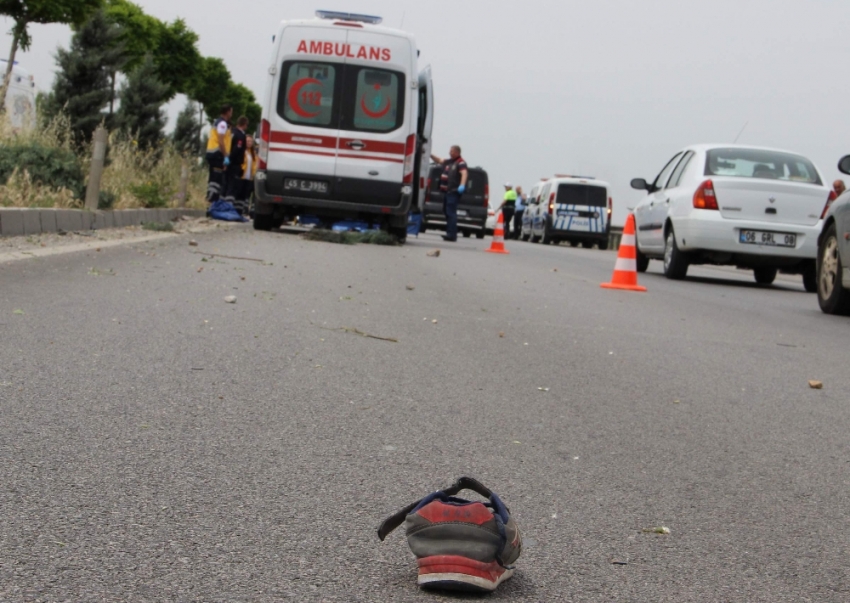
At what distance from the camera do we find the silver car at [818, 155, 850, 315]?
10.5m

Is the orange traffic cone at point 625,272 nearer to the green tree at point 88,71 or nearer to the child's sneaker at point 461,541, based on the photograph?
the child's sneaker at point 461,541

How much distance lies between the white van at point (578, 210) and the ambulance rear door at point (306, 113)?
50.8 ft

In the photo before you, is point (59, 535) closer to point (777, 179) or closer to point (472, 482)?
point (472, 482)

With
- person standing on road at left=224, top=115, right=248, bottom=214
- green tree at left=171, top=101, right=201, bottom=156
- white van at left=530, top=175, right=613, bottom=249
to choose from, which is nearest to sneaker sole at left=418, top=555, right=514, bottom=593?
person standing on road at left=224, top=115, right=248, bottom=214

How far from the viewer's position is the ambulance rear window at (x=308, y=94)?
18.2 metres

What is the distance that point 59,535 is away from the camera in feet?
9.69

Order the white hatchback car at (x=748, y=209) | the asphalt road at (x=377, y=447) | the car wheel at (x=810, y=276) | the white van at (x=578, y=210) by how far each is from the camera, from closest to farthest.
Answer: the asphalt road at (x=377, y=447), the white hatchback car at (x=748, y=209), the car wheel at (x=810, y=276), the white van at (x=578, y=210)

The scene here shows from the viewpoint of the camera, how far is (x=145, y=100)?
34.2 m

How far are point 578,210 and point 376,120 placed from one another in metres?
15.5

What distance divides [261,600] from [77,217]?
12.5 meters

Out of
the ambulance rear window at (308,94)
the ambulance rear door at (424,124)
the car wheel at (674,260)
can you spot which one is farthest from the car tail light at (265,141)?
the car wheel at (674,260)

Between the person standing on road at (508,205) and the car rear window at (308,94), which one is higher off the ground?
the car rear window at (308,94)

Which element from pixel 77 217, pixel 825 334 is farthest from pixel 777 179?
pixel 77 217

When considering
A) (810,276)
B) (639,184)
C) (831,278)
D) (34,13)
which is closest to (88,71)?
(34,13)
